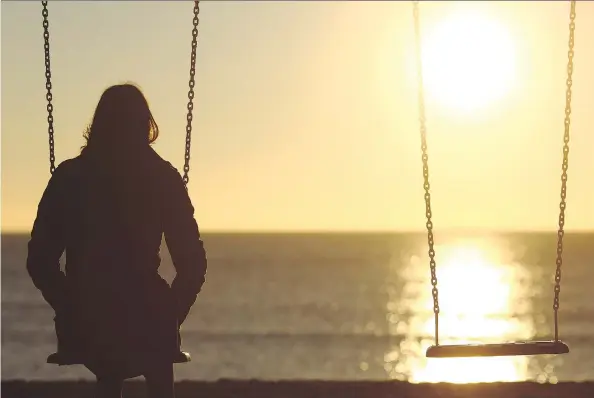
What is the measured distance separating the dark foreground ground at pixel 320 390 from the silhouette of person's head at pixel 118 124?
3529mm

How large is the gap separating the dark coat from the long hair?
56 millimetres

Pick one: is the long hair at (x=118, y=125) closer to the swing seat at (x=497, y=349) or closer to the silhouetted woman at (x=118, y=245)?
the silhouetted woman at (x=118, y=245)

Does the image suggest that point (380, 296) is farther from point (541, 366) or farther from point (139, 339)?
point (139, 339)

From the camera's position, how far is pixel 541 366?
34.5 metres

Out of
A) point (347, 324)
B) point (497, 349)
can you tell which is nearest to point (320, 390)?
point (497, 349)

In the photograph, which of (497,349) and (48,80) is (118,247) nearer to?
(48,80)

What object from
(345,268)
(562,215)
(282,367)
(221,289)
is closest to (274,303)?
(221,289)

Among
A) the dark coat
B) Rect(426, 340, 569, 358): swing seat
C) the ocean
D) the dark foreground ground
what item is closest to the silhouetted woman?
Result: the dark coat

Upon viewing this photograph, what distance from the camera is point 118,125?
175 inches

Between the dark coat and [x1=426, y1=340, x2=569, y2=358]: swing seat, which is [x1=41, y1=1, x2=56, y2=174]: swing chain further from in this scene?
[x1=426, y1=340, x2=569, y2=358]: swing seat

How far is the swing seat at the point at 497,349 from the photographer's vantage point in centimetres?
618

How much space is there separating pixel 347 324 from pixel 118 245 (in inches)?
1662

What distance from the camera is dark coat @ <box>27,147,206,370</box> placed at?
172 inches

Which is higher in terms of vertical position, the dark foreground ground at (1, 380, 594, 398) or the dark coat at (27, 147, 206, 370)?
the dark coat at (27, 147, 206, 370)
